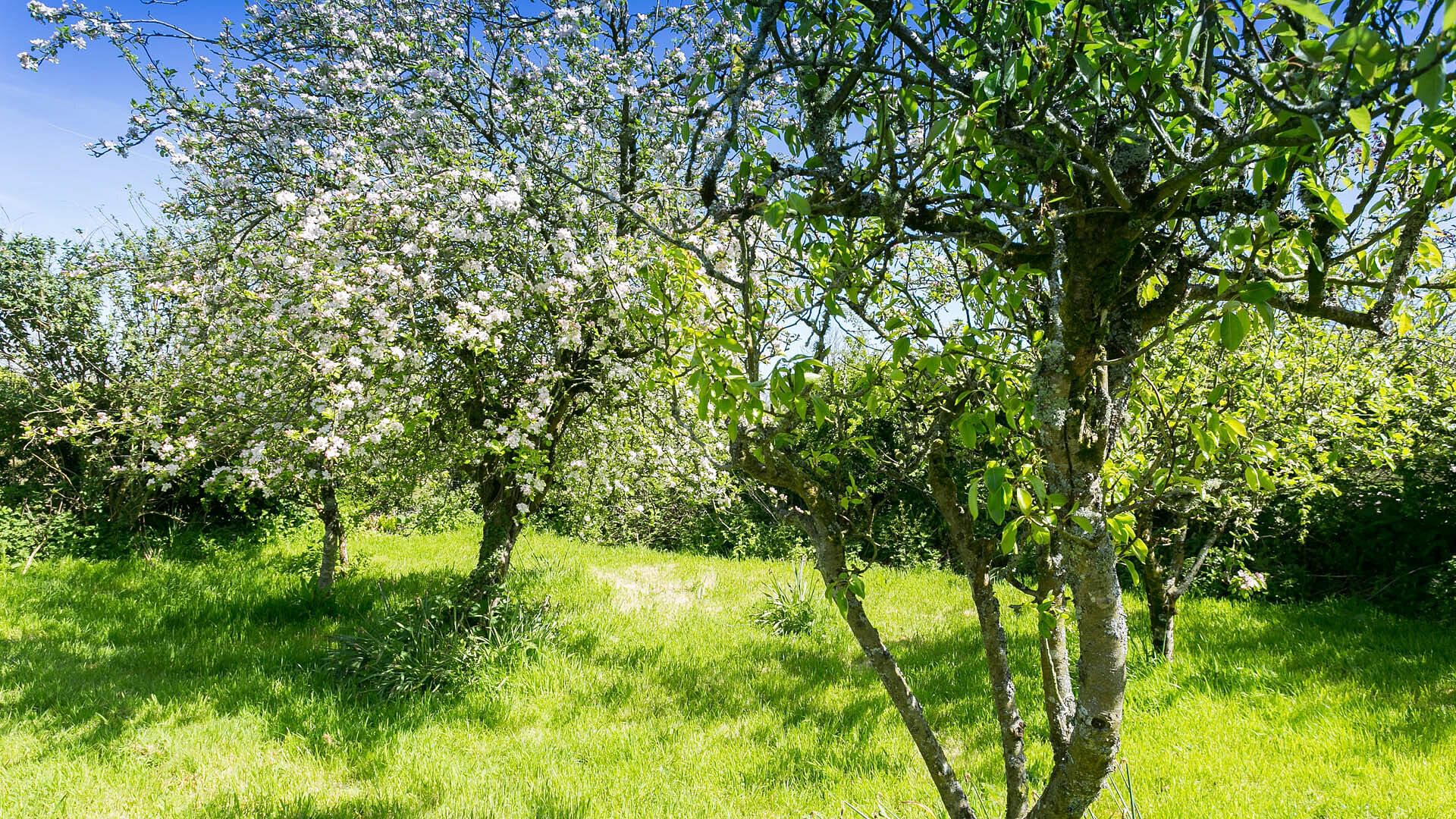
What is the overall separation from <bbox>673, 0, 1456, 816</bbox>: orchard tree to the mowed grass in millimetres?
2823

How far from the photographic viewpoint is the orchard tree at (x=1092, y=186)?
1.55 m

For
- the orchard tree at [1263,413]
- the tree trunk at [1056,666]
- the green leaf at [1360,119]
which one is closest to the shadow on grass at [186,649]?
the tree trunk at [1056,666]

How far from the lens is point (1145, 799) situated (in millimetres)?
4102

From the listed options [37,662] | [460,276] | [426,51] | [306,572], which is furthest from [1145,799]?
[306,572]

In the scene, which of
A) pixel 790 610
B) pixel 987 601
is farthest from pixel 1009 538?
pixel 790 610

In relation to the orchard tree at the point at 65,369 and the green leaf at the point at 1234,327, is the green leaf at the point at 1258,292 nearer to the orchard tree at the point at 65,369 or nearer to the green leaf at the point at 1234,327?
the green leaf at the point at 1234,327

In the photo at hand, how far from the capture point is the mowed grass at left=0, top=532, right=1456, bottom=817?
13.9ft

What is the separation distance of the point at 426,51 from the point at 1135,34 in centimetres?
629

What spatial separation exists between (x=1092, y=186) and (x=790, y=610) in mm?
6458

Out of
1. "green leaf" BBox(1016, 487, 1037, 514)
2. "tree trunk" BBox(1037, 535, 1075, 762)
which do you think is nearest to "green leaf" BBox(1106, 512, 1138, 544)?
"green leaf" BBox(1016, 487, 1037, 514)

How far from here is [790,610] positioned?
7719 mm

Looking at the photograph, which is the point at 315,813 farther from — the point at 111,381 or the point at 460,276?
the point at 111,381

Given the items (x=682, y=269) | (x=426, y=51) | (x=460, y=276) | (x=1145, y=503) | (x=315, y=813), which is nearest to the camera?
(x=1145, y=503)

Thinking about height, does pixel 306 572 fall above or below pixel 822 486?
below
